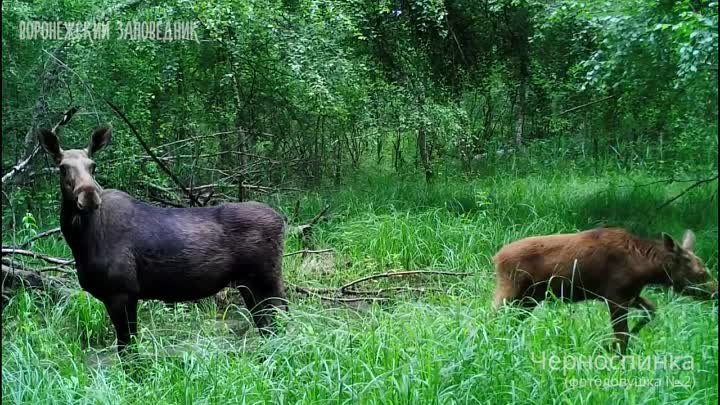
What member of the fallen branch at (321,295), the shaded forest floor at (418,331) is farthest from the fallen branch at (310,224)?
the fallen branch at (321,295)

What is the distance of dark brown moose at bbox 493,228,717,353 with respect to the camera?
2.36 metres

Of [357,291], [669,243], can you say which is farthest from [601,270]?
[357,291]

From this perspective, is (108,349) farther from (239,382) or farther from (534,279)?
(534,279)

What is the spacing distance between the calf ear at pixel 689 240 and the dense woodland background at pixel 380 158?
0.03 m

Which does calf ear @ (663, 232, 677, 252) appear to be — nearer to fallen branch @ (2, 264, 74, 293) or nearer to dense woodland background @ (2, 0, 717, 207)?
dense woodland background @ (2, 0, 717, 207)

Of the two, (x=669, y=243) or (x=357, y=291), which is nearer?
(x=669, y=243)

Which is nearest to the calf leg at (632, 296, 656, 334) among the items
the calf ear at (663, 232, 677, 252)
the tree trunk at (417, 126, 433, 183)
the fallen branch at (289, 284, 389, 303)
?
the calf ear at (663, 232, 677, 252)

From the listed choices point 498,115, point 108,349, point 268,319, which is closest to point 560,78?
point 498,115

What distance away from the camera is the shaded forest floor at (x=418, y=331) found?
8.12 ft

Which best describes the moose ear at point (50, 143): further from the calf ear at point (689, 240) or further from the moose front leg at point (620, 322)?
the calf ear at point (689, 240)

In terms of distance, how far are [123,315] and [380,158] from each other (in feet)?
5.90

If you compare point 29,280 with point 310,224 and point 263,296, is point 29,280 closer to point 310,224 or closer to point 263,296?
point 263,296

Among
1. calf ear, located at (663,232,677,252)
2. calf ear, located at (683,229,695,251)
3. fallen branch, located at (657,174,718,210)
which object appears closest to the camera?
fallen branch, located at (657,174,718,210)

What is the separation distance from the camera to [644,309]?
2.62 m
